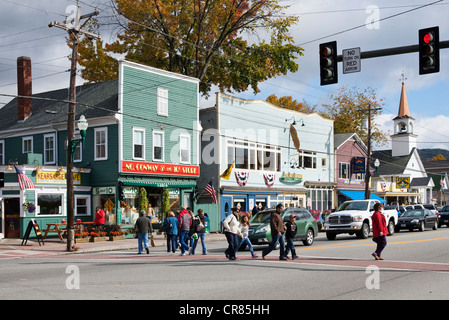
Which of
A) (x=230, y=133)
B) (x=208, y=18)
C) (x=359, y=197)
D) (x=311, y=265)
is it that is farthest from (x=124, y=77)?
(x=359, y=197)

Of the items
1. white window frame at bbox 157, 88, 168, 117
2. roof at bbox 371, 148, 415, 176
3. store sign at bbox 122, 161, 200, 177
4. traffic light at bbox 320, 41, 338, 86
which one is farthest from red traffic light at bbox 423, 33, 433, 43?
roof at bbox 371, 148, 415, 176

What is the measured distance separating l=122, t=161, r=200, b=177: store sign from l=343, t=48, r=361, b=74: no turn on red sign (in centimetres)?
1820

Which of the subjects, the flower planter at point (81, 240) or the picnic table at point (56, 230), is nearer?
the flower planter at point (81, 240)

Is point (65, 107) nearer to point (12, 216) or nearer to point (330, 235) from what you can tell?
point (12, 216)

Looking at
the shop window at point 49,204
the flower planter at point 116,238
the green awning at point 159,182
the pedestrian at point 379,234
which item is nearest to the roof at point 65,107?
the green awning at point 159,182

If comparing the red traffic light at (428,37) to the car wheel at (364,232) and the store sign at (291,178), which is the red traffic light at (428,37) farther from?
the store sign at (291,178)

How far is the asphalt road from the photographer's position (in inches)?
411

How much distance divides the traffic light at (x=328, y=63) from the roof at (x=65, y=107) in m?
17.0

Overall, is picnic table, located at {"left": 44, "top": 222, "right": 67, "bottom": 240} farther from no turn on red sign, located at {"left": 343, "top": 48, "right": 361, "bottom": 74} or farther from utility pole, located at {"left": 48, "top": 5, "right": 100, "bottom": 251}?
no turn on red sign, located at {"left": 343, "top": 48, "right": 361, "bottom": 74}

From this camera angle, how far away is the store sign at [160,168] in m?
31.5

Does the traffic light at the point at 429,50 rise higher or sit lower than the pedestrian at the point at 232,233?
higher

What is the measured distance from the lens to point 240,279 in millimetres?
12664

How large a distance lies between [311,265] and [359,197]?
129 feet
